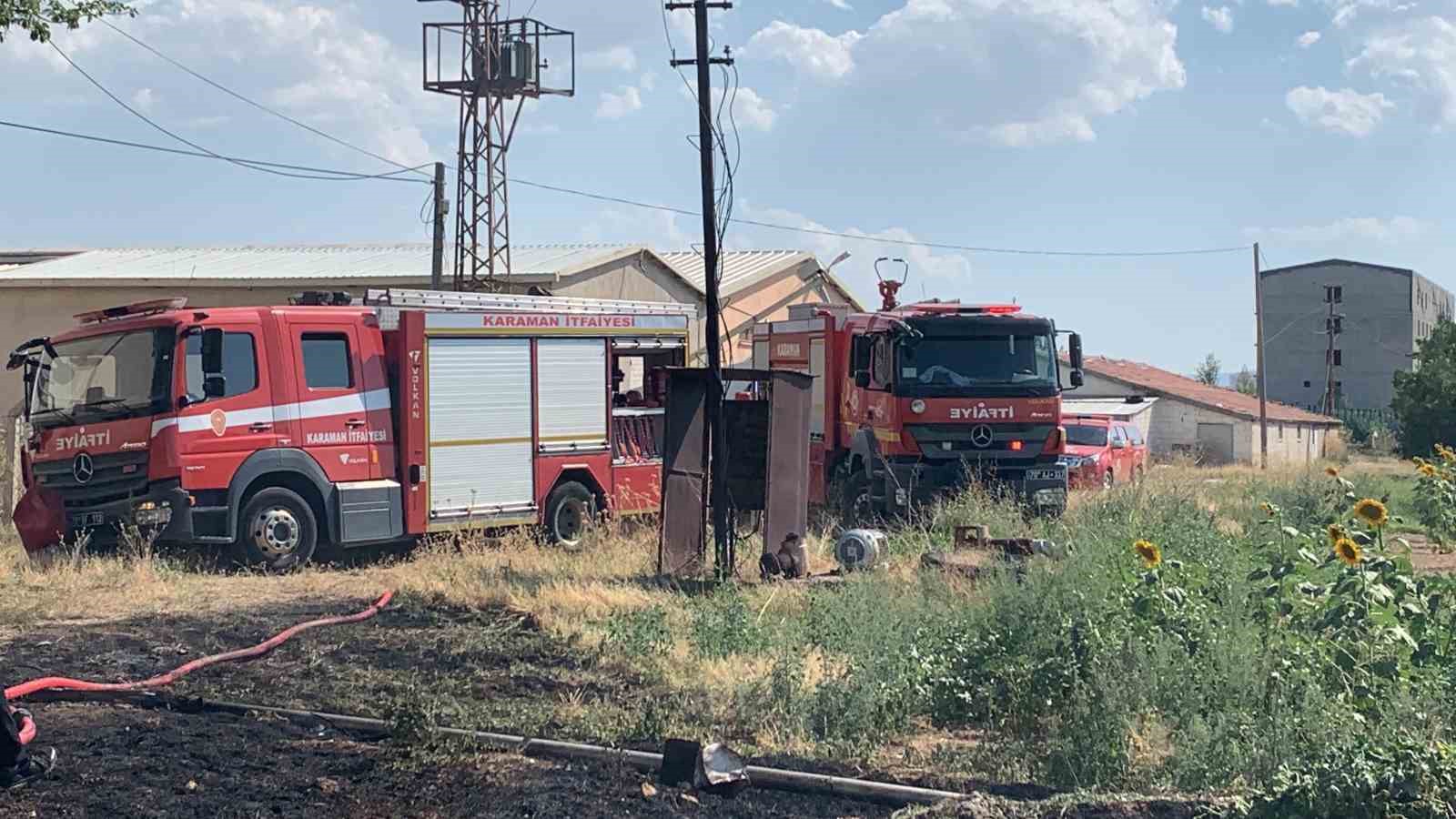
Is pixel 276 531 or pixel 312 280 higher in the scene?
pixel 312 280

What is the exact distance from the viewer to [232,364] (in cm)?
1341

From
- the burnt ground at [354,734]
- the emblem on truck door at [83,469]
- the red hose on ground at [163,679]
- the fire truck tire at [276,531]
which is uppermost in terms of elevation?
the emblem on truck door at [83,469]

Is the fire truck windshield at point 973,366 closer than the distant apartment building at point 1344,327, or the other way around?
the fire truck windshield at point 973,366

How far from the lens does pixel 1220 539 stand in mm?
9633

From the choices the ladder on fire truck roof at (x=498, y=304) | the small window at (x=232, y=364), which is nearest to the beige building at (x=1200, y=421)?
the ladder on fire truck roof at (x=498, y=304)

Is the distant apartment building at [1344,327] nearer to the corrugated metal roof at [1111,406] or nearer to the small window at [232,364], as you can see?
the corrugated metal roof at [1111,406]

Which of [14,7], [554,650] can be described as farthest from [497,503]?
[14,7]

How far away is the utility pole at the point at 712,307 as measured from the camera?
11.9 metres

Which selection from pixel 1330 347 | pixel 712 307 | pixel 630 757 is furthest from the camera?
pixel 1330 347

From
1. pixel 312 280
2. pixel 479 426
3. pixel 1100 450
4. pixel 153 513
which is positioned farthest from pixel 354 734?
pixel 312 280

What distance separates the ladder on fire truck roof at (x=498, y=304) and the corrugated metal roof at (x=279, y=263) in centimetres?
1466

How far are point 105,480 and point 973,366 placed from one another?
31.1 ft

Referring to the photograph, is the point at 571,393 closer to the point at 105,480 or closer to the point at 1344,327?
the point at 105,480

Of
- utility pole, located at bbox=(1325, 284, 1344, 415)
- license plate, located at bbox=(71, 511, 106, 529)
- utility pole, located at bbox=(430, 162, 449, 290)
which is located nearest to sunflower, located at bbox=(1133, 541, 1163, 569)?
license plate, located at bbox=(71, 511, 106, 529)
